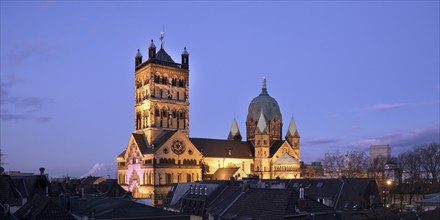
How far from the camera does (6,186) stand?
49406mm

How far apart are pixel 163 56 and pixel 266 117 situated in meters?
34.6

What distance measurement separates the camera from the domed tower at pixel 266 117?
139 m

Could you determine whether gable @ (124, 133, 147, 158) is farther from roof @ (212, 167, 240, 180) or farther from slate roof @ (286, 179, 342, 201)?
slate roof @ (286, 179, 342, 201)

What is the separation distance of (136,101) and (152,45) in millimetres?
15903

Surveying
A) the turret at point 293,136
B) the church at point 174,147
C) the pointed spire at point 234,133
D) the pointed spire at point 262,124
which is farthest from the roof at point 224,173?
the turret at point 293,136

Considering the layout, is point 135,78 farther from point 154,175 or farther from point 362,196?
point 362,196

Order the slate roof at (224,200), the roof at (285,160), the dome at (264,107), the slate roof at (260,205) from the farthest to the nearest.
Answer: the dome at (264,107)
the roof at (285,160)
the slate roof at (224,200)
the slate roof at (260,205)

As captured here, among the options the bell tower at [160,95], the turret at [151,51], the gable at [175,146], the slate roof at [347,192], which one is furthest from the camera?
the turret at [151,51]

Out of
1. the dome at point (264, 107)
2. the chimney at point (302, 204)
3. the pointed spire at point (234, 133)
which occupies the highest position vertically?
the dome at point (264, 107)

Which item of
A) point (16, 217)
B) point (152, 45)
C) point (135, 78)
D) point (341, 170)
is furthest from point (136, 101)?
point (16, 217)

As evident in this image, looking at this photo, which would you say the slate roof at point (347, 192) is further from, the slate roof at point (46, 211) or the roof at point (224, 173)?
the roof at point (224, 173)

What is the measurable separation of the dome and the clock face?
32.3 m

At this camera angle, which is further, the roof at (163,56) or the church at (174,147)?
the roof at (163,56)

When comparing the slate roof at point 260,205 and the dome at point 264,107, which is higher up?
the dome at point 264,107
